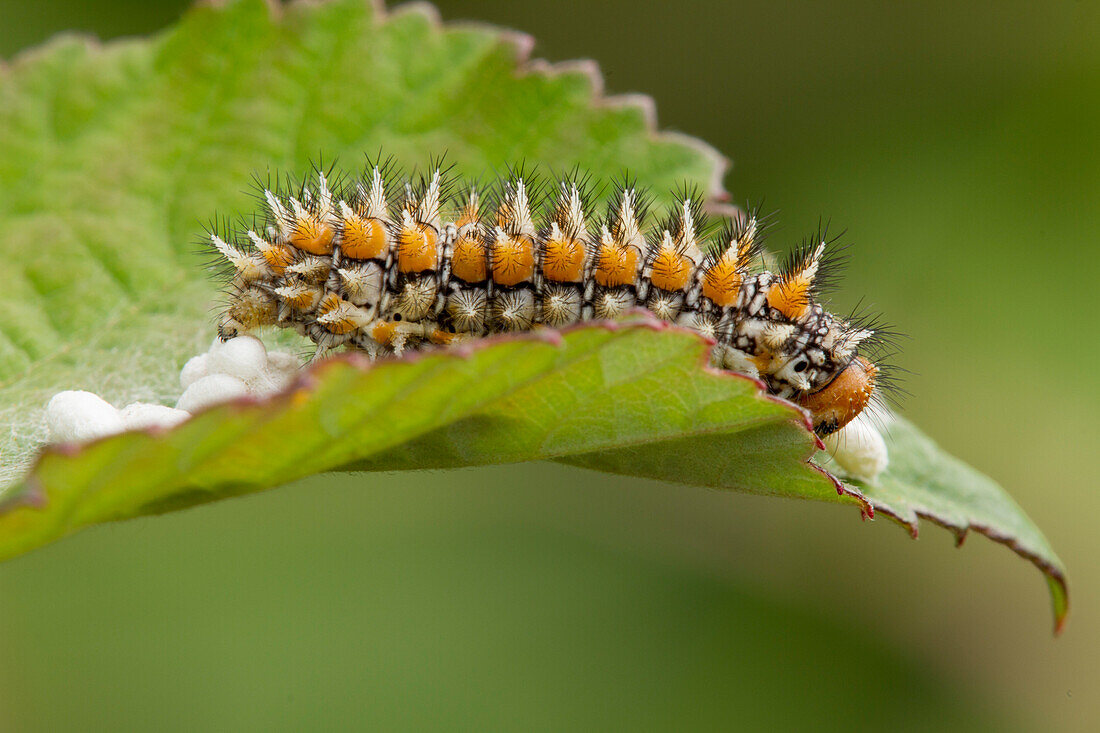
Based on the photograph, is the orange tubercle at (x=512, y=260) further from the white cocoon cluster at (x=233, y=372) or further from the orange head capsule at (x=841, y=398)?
the orange head capsule at (x=841, y=398)

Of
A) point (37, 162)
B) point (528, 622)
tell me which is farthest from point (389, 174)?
point (528, 622)

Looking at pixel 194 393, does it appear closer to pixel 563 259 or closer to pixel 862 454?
pixel 563 259

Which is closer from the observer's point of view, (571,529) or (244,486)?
(244,486)

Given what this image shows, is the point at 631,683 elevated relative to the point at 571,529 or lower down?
lower down

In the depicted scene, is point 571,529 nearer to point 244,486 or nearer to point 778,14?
point 778,14

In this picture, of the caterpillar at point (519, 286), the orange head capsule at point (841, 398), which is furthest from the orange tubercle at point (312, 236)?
the orange head capsule at point (841, 398)
